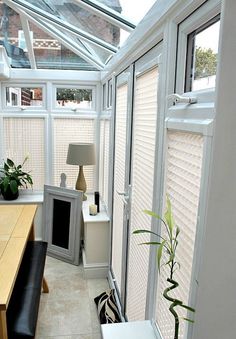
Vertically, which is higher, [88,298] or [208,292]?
[208,292]

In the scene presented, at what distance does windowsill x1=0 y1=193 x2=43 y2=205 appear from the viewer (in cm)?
392

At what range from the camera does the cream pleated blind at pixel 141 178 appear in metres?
1.74

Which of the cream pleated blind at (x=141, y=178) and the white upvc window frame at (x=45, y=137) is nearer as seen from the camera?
the cream pleated blind at (x=141, y=178)

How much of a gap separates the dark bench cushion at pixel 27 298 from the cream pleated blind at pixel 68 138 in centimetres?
147

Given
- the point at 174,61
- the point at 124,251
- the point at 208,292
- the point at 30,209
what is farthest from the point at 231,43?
the point at 30,209

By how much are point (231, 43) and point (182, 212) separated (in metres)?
0.65

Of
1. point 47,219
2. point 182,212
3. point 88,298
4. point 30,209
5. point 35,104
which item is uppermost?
point 35,104

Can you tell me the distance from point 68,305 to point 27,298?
34.9 inches

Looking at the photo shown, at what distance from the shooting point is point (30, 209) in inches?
A: 123

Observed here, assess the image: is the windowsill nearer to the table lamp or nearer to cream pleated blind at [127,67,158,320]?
the table lamp

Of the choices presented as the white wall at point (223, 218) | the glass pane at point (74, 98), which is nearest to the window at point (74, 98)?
the glass pane at point (74, 98)

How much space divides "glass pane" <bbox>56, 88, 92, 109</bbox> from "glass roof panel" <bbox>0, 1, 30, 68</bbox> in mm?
557

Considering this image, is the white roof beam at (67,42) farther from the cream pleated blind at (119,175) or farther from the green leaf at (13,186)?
the green leaf at (13,186)

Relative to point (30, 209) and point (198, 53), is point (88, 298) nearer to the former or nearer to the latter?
point (30, 209)
